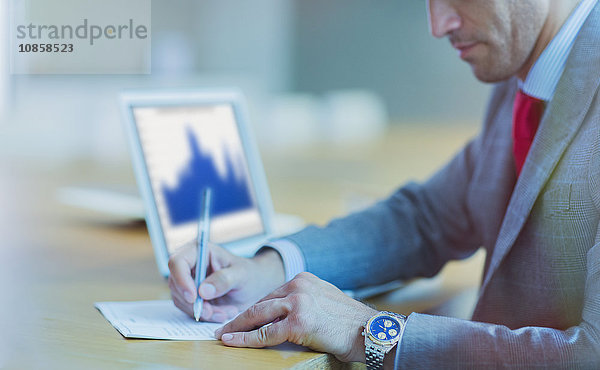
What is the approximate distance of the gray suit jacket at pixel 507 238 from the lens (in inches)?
29.9

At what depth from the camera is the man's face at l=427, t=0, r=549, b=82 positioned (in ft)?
3.71

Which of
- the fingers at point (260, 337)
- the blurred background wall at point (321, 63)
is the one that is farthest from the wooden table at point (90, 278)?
the blurred background wall at point (321, 63)

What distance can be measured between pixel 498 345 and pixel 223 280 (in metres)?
0.37

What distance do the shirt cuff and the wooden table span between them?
0.50 ft

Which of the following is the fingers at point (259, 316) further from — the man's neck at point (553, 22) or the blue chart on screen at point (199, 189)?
the man's neck at point (553, 22)

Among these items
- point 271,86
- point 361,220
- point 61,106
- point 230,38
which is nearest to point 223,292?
point 361,220

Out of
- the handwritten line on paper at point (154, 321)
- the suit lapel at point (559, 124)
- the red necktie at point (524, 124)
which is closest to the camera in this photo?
the handwritten line on paper at point (154, 321)

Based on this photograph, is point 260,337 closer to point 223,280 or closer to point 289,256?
point 223,280

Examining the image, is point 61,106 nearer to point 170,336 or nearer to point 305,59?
point 170,336

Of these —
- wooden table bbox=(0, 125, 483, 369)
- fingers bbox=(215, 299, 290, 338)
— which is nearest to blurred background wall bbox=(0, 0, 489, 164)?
wooden table bbox=(0, 125, 483, 369)

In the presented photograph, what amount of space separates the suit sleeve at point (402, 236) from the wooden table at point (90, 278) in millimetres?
52

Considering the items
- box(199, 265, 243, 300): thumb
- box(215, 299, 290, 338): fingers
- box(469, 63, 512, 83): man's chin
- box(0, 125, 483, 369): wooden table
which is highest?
box(469, 63, 512, 83): man's chin

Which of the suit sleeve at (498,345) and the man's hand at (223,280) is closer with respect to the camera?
the suit sleeve at (498,345)

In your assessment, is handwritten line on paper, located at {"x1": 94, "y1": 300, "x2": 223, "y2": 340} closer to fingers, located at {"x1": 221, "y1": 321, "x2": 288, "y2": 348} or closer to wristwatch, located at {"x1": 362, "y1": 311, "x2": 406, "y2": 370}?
fingers, located at {"x1": 221, "y1": 321, "x2": 288, "y2": 348}
